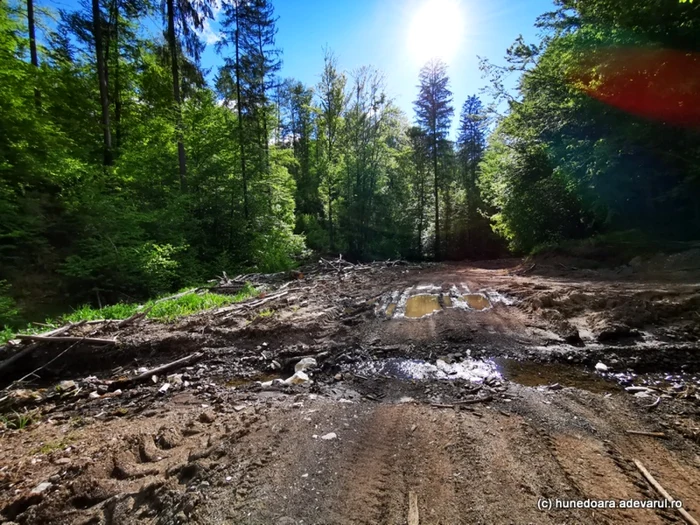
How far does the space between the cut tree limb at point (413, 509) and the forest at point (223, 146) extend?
31.4ft

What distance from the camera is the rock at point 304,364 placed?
14.4ft

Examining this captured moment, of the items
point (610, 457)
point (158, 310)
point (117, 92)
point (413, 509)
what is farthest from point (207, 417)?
point (117, 92)

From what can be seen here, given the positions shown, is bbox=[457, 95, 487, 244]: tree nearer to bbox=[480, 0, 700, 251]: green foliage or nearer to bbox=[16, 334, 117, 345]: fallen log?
bbox=[480, 0, 700, 251]: green foliage

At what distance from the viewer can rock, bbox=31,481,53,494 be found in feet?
7.44

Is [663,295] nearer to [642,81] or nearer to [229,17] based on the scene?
[642,81]

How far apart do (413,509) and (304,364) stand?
2793 millimetres

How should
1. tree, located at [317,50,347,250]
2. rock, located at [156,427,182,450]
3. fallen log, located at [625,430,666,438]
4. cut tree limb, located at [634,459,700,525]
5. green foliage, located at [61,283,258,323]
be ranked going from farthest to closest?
tree, located at [317,50,347,250] < green foliage, located at [61,283,258,323] < rock, located at [156,427,182,450] < fallen log, located at [625,430,666,438] < cut tree limb, located at [634,459,700,525]

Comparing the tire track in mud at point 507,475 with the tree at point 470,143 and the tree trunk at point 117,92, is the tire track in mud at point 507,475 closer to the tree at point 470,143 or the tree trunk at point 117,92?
the tree trunk at point 117,92

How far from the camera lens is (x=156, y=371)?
14.5 ft

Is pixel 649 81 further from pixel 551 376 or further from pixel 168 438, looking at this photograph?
pixel 168 438

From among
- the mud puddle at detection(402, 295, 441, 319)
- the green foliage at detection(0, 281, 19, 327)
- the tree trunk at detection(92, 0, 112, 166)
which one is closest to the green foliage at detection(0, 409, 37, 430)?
the green foliage at detection(0, 281, 19, 327)

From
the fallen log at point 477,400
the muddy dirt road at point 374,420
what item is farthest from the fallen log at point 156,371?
the fallen log at point 477,400

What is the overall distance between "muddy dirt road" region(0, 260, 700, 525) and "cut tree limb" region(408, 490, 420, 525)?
0.04ft

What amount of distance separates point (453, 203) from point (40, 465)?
2764 centimetres
